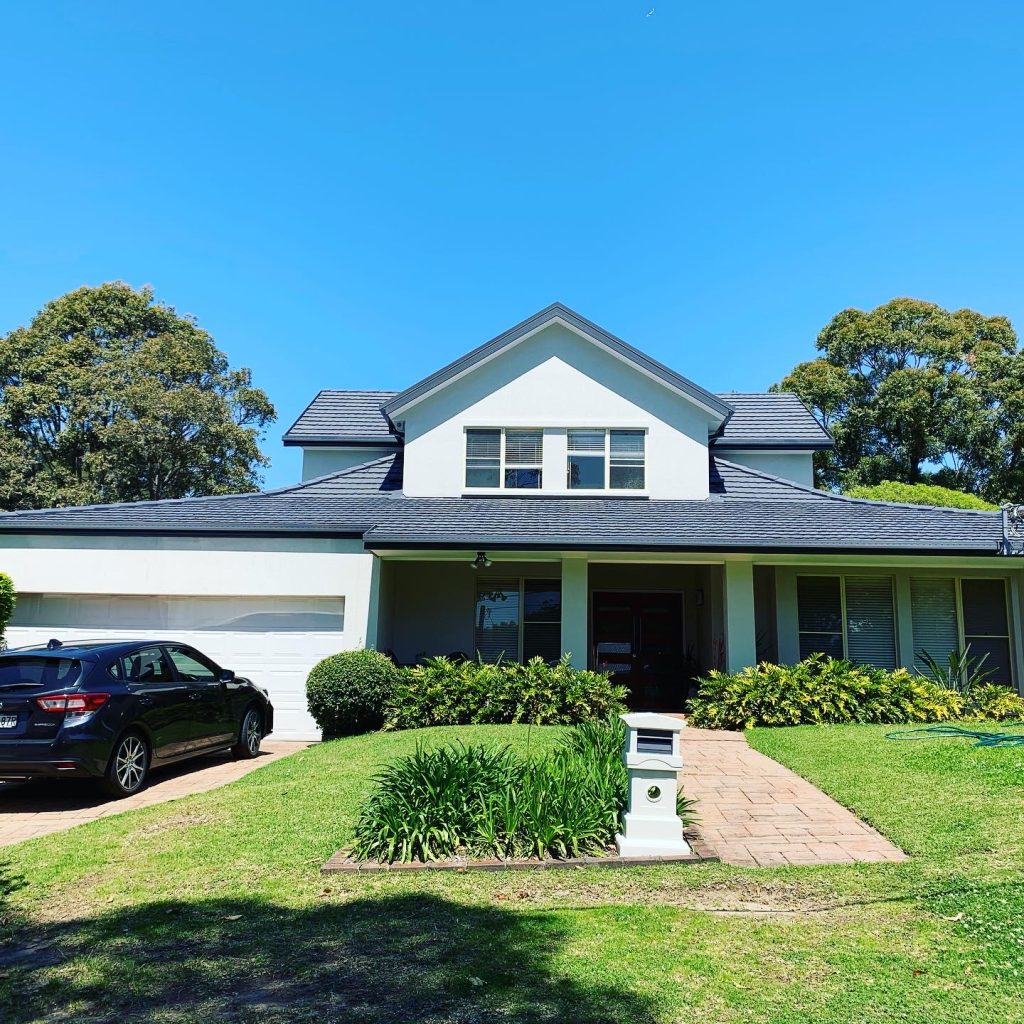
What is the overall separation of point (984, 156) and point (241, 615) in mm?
14824

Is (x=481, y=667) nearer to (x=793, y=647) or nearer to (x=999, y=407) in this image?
(x=793, y=647)

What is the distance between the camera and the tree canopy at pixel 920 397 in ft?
99.9

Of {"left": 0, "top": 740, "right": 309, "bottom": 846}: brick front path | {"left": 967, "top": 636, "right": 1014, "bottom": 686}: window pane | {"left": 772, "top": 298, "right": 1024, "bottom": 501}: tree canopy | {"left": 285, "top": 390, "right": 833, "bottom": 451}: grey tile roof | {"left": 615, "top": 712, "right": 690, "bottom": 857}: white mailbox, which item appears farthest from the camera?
{"left": 772, "top": 298, "right": 1024, "bottom": 501}: tree canopy

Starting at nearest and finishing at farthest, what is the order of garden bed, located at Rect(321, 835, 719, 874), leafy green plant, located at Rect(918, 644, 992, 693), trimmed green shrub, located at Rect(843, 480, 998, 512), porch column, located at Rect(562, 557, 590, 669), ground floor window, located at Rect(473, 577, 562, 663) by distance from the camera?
garden bed, located at Rect(321, 835, 719, 874), leafy green plant, located at Rect(918, 644, 992, 693), porch column, located at Rect(562, 557, 590, 669), ground floor window, located at Rect(473, 577, 562, 663), trimmed green shrub, located at Rect(843, 480, 998, 512)

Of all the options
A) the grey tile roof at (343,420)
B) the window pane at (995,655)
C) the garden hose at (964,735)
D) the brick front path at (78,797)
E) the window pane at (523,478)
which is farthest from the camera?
the grey tile roof at (343,420)

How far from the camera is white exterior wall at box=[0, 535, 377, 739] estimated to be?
13.3 metres

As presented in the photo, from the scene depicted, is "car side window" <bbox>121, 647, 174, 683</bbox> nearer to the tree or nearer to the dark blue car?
the dark blue car

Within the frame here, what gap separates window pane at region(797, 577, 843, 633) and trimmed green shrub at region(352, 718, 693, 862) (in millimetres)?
8964

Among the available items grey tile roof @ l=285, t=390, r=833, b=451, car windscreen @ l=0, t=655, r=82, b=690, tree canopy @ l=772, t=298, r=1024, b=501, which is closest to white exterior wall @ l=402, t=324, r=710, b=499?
grey tile roof @ l=285, t=390, r=833, b=451

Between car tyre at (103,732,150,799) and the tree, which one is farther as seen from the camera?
the tree

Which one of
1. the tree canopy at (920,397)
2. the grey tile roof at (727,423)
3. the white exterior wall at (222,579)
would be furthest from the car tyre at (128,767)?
the tree canopy at (920,397)

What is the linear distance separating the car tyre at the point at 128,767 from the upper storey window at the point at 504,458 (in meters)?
8.80

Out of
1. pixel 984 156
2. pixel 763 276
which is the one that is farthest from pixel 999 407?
pixel 984 156

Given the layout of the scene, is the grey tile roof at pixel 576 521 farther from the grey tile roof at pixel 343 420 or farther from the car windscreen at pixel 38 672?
the car windscreen at pixel 38 672
